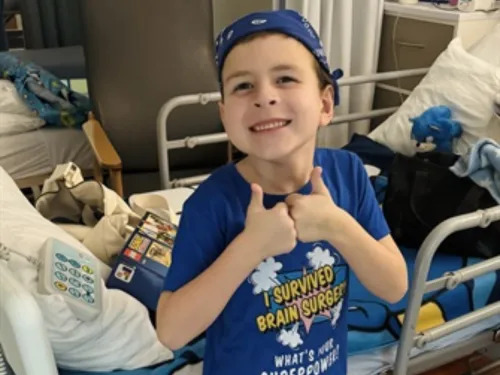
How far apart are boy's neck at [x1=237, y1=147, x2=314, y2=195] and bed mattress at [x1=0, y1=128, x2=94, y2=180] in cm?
204

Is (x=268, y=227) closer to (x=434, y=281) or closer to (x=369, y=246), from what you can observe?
(x=369, y=246)

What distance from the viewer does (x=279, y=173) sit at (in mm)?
875

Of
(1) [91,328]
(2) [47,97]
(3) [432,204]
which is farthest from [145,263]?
(2) [47,97]

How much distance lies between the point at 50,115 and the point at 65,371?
5.82ft

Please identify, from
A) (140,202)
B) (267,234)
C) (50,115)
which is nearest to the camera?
(267,234)

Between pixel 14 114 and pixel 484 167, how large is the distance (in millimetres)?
2106

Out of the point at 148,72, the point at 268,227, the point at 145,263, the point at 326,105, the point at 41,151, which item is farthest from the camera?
the point at 41,151

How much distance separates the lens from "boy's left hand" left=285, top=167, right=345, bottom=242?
0.80 metres

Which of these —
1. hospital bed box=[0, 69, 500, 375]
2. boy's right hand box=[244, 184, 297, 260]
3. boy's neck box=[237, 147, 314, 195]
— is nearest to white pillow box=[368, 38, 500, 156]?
hospital bed box=[0, 69, 500, 375]

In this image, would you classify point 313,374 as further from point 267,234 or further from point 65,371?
point 65,371

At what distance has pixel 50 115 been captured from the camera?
9.16 ft

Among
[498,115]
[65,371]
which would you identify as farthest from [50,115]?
[498,115]

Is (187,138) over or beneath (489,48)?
beneath

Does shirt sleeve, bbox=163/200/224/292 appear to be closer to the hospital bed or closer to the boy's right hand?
the boy's right hand
